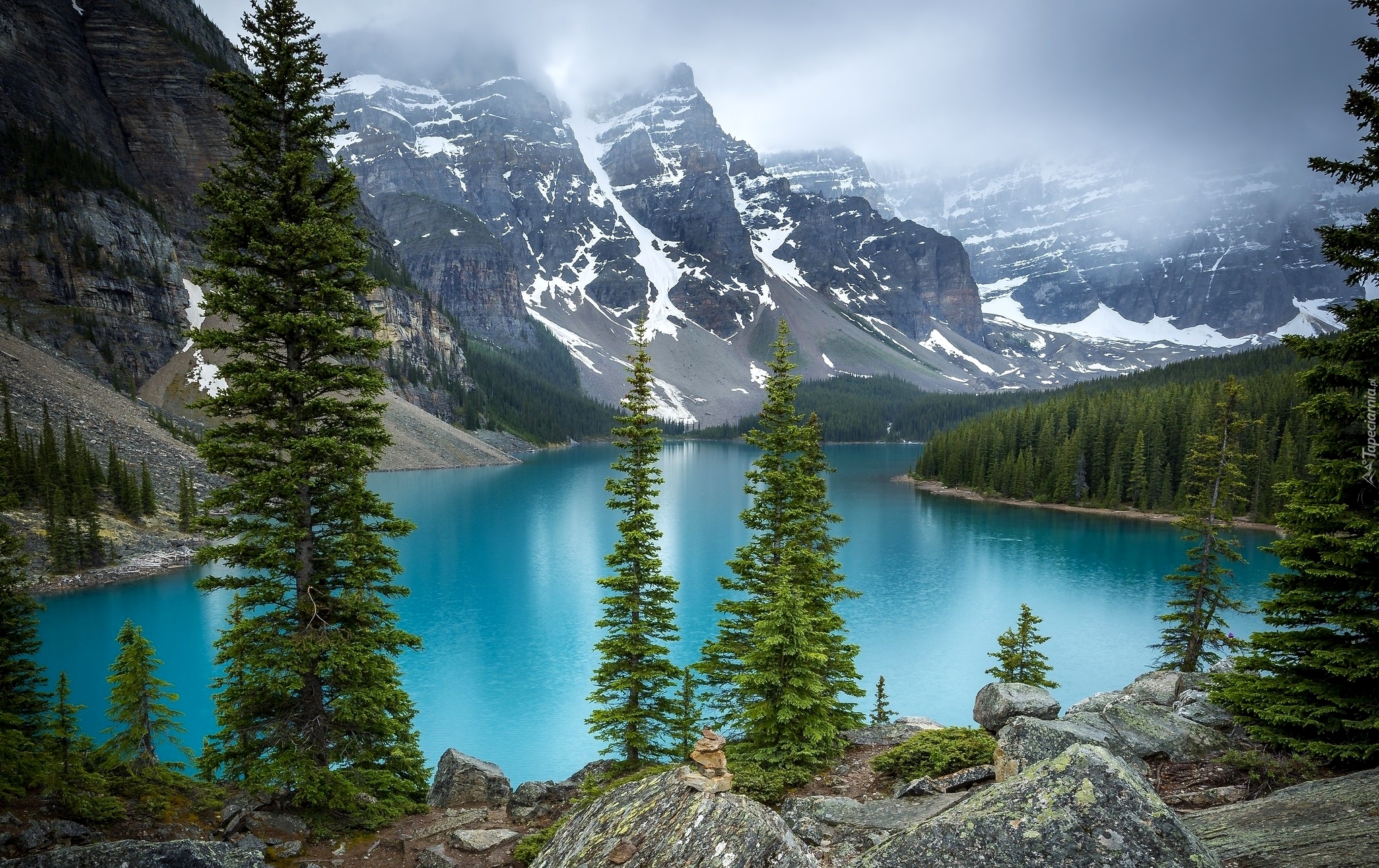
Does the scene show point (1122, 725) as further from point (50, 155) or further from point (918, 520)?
point (50, 155)

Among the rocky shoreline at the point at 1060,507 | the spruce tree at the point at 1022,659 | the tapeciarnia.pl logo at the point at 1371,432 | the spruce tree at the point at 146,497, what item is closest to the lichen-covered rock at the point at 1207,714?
the tapeciarnia.pl logo at the point at 1371,432

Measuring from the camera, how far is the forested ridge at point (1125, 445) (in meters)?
73.1

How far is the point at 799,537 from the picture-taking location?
19078mm

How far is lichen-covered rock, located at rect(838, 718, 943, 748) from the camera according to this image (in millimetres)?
16172

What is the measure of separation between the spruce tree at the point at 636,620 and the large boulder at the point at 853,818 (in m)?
7.19

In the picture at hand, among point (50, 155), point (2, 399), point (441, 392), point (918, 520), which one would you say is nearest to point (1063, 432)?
point (918, 520)

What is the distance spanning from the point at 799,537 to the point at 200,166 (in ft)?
482

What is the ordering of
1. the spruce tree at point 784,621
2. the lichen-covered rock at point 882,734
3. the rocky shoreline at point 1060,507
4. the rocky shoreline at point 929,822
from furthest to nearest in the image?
the rocky shoreline at point 1060,507
the lichen-covered rock at point 882,734
the spruce tree at point 784,621
the rocky shoreline at point 929,822

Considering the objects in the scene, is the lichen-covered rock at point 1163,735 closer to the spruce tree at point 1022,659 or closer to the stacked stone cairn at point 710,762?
the stacked stone cairn at point 710,762

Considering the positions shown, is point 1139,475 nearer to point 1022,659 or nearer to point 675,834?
point 1022,659

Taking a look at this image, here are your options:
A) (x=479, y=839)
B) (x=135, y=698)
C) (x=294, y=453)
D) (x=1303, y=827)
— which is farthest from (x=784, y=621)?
(x=135, y=698)

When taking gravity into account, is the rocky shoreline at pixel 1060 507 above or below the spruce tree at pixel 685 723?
below

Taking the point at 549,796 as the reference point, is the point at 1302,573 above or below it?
above

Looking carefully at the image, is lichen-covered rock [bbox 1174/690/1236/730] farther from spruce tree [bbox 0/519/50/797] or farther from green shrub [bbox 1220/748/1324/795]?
spruce tree [bbox 0/519/50/797]
